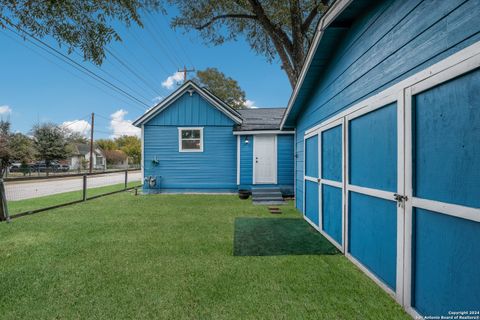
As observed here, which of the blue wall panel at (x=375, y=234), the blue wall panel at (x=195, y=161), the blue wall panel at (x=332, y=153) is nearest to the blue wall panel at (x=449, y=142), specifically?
the blue wall panel at (x=375, y=234)

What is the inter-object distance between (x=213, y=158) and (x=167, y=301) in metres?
7.39

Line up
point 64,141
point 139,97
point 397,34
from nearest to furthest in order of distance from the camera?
point 397,34 < point 139,97 < point 64,141

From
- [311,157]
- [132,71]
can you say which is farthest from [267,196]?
[132,71]

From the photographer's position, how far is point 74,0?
3316mm

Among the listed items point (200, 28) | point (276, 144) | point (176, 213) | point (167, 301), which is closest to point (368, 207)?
point (167, 301)

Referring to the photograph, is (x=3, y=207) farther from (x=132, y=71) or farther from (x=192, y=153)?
(x=132, y=71)

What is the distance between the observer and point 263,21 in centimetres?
874

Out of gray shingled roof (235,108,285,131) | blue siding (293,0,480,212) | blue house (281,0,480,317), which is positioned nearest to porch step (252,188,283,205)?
gray shingled roof (235,108,285,131)

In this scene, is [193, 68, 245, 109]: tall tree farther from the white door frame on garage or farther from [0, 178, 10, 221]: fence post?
the white door frame on garage

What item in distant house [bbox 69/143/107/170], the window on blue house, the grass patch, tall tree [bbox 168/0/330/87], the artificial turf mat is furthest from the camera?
distant house [bbox 69/143/107/170]

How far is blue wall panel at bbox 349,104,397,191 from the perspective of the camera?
228 cm

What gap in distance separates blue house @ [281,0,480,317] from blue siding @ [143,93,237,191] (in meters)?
6.08

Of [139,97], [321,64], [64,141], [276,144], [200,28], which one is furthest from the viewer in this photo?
[64,141]

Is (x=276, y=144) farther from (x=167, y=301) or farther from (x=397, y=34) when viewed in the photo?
(x=167, y=301)
